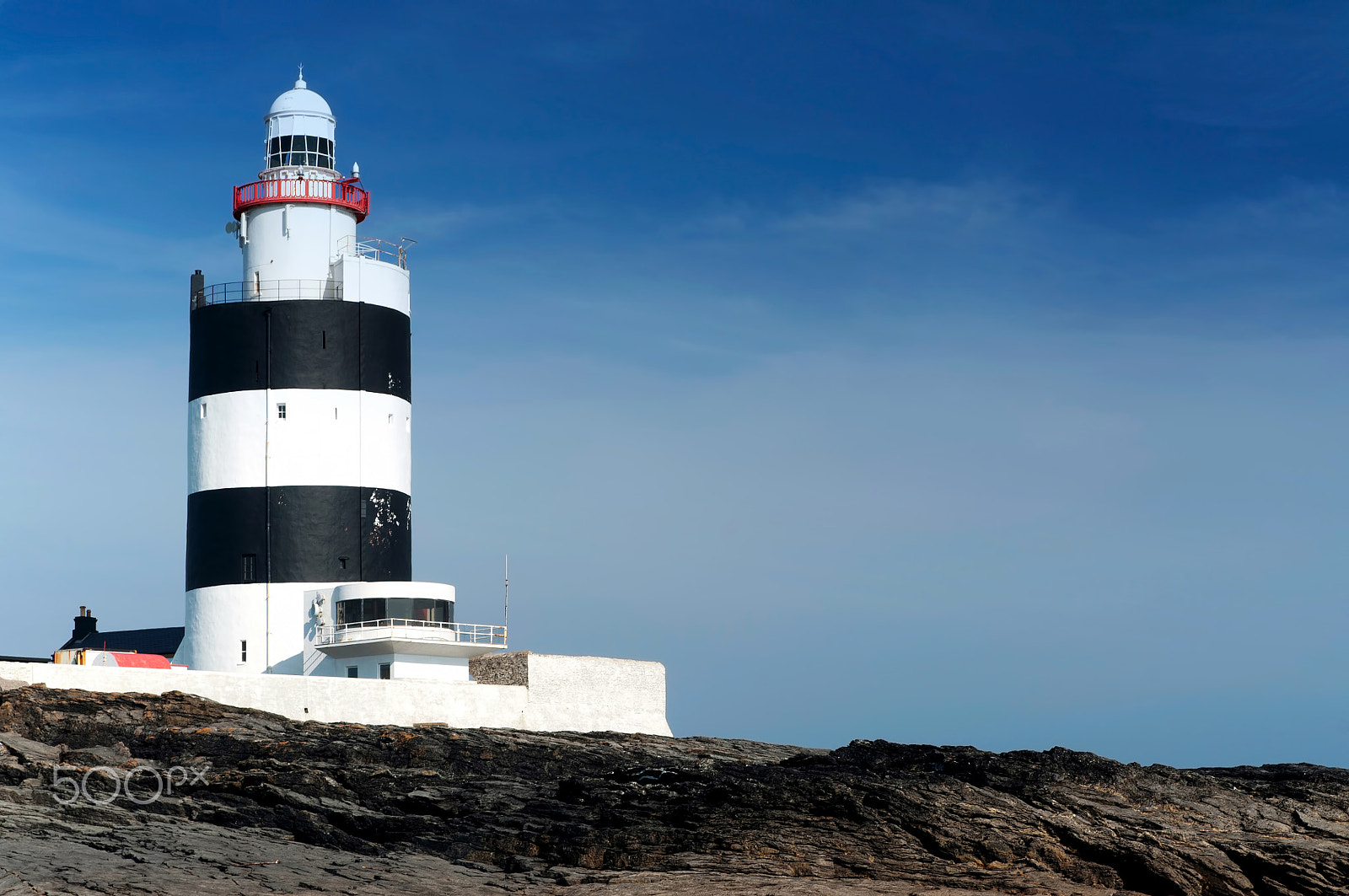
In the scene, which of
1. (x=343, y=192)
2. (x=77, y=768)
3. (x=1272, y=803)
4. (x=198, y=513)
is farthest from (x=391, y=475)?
(x=1272, y=803)

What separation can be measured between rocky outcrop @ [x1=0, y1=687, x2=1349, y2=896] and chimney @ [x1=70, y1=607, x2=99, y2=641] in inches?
875

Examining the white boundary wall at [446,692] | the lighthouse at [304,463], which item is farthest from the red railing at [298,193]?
the white boundary wall at [446,692]

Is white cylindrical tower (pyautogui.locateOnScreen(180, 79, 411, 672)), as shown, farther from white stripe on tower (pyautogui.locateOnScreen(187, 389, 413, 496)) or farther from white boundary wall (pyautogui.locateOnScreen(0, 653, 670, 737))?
white boundary wall (pyautogui.locateOnScreen(0, 653, 670, 737))

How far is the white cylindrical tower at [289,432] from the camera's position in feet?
112

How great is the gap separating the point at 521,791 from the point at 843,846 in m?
5.48

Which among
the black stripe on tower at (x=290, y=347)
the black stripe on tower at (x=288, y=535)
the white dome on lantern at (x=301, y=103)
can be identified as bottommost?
the black stripe on tower at (x=288, y=535)

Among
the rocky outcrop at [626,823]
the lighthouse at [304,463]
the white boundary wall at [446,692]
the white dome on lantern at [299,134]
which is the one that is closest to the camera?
the rocky outcrop at [626,823]

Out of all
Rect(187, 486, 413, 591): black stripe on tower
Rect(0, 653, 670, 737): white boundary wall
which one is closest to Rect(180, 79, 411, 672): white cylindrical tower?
Rect(187, 486, 413, 591): black stripe on tower

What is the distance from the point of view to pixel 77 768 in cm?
2116

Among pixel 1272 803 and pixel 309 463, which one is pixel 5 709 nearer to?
pixel 309 463

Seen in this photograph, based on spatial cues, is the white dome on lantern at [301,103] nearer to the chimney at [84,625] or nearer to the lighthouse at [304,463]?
the lighthouse at [304,463]

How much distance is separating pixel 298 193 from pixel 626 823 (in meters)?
21.8

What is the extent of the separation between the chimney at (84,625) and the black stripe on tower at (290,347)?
13472 mm

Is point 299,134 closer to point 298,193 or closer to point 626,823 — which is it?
point 298,193
